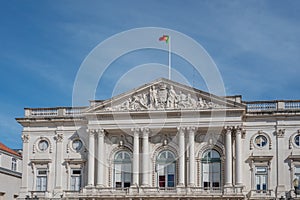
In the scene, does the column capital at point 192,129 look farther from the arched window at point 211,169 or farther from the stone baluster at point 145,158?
the stone baluster at point 145,158

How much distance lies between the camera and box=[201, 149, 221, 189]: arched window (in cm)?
5538

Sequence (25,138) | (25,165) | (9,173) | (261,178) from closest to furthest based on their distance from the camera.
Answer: (261,178)
(25,165)
(25,138)
(9,173)

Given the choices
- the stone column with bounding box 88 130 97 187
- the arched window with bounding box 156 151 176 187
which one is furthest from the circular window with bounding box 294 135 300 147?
the stone column with bounding box 88 130 97 187

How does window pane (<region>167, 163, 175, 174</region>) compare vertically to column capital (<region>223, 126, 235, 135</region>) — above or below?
below

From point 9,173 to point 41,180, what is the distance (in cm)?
711

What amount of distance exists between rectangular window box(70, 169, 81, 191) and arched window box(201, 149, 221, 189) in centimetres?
1112

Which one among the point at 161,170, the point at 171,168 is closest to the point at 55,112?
the point at 161,170

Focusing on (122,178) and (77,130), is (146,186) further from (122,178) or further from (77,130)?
(77,130)

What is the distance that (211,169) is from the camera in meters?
55.8

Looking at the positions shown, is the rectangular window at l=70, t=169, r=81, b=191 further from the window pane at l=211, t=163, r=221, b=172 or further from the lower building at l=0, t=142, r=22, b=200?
the window pane at l=211, t=163, r=221, b=172

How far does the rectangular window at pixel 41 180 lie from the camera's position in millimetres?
58562

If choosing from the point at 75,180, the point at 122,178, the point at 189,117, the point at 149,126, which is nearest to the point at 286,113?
the point at 189,117

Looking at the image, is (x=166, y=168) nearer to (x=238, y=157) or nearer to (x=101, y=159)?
(x=101, y=159)

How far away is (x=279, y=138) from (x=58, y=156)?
19.7m
